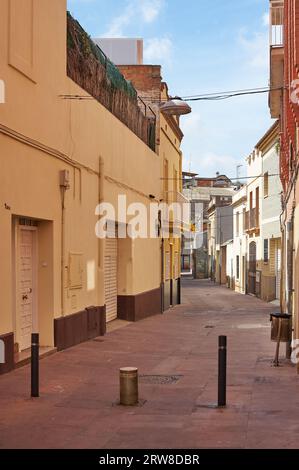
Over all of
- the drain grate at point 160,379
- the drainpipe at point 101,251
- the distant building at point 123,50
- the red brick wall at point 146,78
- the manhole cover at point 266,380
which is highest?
the distant building at point 123,50

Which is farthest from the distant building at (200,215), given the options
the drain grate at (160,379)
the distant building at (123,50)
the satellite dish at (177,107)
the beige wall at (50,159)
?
the drain grate at (160,379)

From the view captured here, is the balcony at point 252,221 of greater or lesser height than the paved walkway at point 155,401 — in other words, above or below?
above

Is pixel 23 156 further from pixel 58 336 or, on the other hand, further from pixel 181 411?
pixel 181 411

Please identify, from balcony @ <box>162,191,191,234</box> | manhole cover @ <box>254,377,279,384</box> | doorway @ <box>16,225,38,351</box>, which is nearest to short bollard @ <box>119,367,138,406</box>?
manhole cover @ <box>254,377,279,384</box>

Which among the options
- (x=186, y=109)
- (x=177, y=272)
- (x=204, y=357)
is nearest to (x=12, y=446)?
(x=204, y=357)

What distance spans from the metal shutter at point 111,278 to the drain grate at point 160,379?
7.77 metres

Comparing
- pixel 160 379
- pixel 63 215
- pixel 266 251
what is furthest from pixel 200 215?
pixel 160 379

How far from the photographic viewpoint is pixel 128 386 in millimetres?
8430

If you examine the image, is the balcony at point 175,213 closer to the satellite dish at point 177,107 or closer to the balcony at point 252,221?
the balcony at point 252,221

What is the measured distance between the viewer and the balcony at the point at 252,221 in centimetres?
3466

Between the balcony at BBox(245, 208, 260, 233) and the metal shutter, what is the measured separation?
15829mm

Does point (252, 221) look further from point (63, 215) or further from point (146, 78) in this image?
point (63, 215)

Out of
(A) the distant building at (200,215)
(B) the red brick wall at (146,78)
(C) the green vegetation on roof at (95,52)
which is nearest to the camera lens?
(C) the green vegetation on roof at (95,52)
